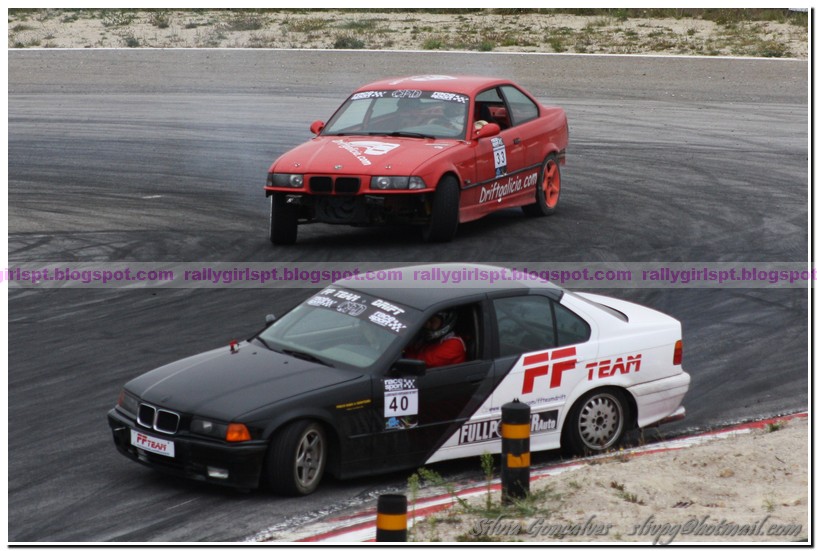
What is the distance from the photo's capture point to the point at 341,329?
324 inches

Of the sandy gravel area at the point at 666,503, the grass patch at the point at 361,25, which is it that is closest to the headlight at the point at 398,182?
the sandy gravel area at the point at 666,503

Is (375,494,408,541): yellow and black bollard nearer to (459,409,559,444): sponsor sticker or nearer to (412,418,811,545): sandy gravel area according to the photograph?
(412,418,811,545): sandy gravel area

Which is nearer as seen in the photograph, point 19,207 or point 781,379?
point 781,379

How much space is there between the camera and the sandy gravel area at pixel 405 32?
3145 cm

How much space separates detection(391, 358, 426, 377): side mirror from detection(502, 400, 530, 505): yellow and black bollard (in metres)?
0.85

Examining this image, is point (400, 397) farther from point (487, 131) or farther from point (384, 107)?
point (384, 107)

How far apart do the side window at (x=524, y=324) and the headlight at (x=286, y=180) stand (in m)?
5.06

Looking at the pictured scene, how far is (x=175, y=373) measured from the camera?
796 cm

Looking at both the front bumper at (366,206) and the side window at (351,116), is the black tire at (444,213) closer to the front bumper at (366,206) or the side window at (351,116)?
the front bumper at (366,206)

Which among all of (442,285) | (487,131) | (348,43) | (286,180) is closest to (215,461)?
(442,285)

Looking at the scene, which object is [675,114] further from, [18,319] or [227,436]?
[227,436]

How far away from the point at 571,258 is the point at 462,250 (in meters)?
1.18

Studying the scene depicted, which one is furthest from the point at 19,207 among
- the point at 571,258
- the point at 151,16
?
the point at 151,16

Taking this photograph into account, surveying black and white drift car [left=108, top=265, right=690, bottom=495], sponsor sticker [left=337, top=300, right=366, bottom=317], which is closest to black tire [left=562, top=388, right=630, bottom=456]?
black and white drift car [left=108, top=265, right=690, bottom=495]
